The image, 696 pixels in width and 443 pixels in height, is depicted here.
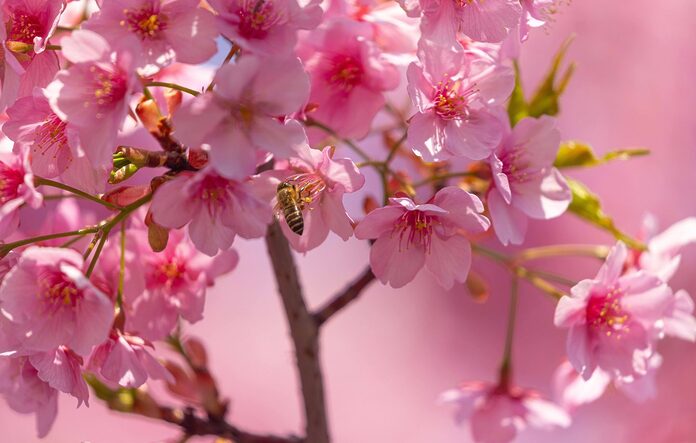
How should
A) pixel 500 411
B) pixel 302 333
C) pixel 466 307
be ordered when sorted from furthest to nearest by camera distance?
pixel 466 307 → pixel 500 411 → pixel 302 333

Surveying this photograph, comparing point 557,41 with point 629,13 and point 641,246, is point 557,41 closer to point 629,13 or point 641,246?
point 629,13

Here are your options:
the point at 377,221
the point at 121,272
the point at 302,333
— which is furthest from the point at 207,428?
the point at 377,221

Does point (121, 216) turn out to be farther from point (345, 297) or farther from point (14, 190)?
point (345, 297)

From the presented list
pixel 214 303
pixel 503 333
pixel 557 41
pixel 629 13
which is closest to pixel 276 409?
pixel 214 303

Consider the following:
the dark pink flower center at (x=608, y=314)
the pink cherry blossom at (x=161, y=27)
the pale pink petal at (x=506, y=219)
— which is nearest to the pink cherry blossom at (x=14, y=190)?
the pink cherry blossom at (x=161, y=27)

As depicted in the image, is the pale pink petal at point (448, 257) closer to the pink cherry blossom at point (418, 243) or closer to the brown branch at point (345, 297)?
the pink cherry blossom at point (418, 243)

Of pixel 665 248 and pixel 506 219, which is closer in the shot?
pixel 506 219
